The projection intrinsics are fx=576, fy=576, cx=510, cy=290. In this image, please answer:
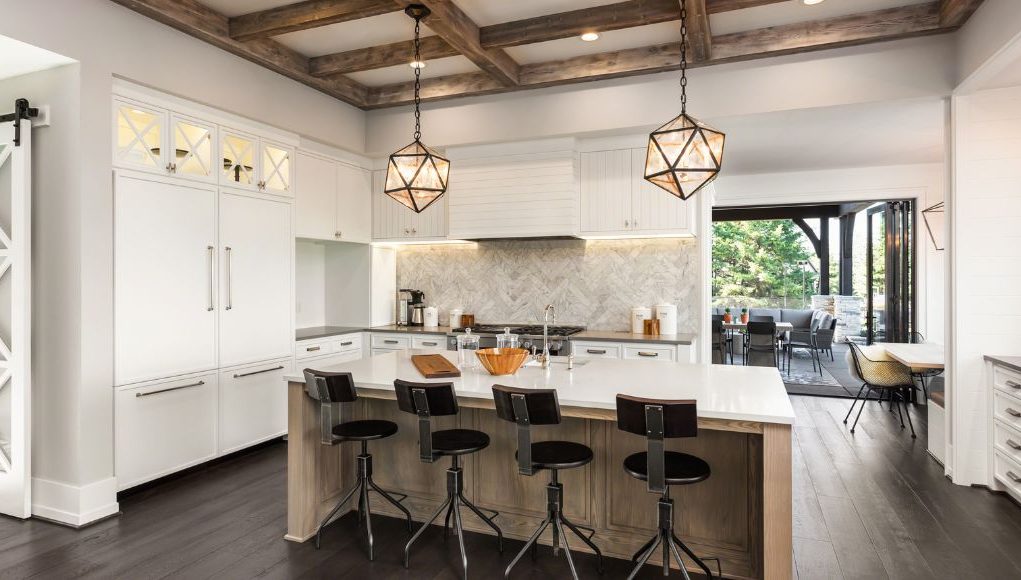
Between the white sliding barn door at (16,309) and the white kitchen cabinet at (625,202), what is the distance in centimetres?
386

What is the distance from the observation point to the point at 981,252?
3771 mm

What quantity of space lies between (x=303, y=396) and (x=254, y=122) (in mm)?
2477

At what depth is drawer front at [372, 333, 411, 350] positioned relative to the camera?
217 inches

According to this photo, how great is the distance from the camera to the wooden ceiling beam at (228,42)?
138 inches

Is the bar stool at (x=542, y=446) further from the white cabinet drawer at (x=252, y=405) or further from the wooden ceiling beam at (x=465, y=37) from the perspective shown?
the white cabinet drawer at (x=252, y=405)

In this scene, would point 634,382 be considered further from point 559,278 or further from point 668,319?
point 559,278

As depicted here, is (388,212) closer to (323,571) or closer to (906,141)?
(323,571)

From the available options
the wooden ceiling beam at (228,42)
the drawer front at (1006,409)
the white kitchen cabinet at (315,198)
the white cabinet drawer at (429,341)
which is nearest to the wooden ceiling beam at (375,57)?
the wooden ceiling beam at (228,42)

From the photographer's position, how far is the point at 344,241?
18.1ft

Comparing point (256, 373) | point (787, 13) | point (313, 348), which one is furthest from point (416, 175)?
point (787, 13)

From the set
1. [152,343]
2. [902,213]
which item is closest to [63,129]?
[152,343]

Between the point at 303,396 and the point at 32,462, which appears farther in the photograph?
the point at 32,462

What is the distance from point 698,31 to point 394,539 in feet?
11.6

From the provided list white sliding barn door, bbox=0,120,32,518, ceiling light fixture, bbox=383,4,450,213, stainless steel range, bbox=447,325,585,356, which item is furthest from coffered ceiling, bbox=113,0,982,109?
stainless steel range, bbox=447,325,585,356
